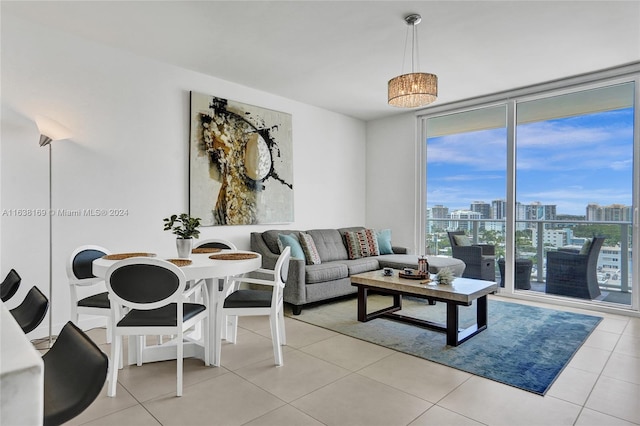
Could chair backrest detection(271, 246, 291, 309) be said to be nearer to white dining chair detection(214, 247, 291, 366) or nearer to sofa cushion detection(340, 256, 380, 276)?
white dining chair detection(214, 247, 291, 366)

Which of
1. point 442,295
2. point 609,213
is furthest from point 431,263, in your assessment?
point 609,213

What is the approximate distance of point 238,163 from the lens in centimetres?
468

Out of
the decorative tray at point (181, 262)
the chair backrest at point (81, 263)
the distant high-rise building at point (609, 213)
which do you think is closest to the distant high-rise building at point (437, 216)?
the distant high-rise building at point (609, 213)

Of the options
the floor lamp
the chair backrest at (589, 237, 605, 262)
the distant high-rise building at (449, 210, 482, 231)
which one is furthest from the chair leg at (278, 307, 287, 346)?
the chair backrest at (589, 237, 605, 262)

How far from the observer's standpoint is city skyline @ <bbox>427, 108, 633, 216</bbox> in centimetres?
430

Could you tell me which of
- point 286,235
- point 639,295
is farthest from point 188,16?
point 639,295

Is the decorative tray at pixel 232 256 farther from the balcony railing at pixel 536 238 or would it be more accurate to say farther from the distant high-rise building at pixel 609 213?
the distant high-rise building at pixel 609 213

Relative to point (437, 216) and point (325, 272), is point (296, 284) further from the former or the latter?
point (437, 216)

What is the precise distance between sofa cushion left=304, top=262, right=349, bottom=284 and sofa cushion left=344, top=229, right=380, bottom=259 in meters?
0.70

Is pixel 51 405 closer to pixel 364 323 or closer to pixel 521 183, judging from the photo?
pixel 364 323

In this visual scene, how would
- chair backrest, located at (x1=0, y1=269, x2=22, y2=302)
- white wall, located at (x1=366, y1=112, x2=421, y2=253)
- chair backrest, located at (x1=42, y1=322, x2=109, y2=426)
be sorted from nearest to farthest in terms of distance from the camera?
chair backrest, located at (x1=42, y1=322, x2=109, y2=426)
chair backrest, located at (x1=0, y1=269, x2=22, y2=302)
white wall, located at (x1=366, y1=112, x2=421, y2=253)

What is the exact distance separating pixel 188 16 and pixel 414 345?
10.8ft

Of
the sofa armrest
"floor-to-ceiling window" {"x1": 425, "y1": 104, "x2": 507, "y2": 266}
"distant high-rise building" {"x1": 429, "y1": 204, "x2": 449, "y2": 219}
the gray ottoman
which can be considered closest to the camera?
the sofa armrest

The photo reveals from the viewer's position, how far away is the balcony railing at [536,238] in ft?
13.9
